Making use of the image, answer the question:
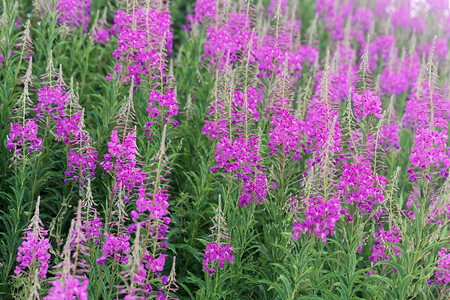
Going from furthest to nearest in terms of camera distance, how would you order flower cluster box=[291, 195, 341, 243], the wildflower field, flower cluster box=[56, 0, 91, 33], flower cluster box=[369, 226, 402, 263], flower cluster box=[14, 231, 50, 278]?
flower cluster box=[56, 0, 91, 33] → flower cluster box=[369, 226, 402, 263] → the wildflower field → flower cluster box=[291, 195, 341, 243] → flower cluster box=[14, 231, 50, 278]

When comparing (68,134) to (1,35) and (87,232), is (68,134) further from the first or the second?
(1,35)

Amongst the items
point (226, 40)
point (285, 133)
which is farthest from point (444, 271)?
point (226, 40)

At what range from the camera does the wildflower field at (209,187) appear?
403cm

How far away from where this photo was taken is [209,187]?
17.3ft

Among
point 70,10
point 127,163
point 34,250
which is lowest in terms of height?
point 34,250

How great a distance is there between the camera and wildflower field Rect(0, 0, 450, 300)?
4031 mm

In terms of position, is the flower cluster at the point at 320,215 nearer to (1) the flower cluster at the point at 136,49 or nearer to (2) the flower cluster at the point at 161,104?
(2) the flower cluster at the point at 161,104

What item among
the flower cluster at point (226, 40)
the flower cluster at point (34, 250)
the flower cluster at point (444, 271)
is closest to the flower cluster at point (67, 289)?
the flower cluster at point (34, 250)

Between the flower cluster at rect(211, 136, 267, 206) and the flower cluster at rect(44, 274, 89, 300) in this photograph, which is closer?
the flower cluster at rect(44, 274, 89, 300)

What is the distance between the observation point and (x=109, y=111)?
221 inches

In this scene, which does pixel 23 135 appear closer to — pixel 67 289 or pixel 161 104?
pixel 161 104

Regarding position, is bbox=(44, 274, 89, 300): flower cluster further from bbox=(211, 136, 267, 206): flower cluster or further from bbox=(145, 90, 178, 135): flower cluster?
bbox=(145, 90, 178, 135): flower cluster

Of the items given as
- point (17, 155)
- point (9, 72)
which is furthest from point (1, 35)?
point (17, 155)

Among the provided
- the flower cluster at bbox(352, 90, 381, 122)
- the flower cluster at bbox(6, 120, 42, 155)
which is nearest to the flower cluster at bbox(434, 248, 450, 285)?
the flower cluster at bbox(352, 90, 381, 122)
